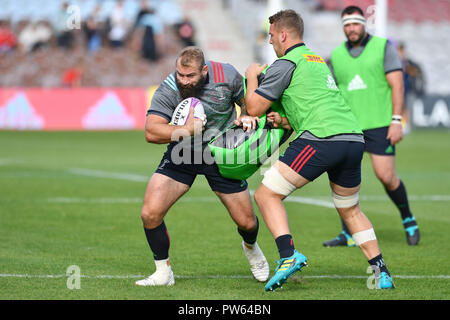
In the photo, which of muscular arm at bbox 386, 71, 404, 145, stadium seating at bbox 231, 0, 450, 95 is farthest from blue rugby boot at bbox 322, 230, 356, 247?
stadium seating at bbox 231, 0, 450, 95

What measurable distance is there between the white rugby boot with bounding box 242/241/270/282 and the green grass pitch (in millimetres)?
96

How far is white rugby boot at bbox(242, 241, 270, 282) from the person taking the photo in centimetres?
696

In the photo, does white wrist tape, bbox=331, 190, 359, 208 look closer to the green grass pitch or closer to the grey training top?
the green grass pitch

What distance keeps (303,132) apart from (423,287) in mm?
1602

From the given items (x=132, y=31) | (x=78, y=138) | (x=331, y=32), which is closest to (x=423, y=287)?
(x=78, y=138)

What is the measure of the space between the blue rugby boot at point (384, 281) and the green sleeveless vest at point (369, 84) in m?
2.80

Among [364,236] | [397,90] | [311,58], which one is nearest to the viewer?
[311,58]

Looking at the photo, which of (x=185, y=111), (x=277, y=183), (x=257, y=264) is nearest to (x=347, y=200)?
(x=277, y=183)

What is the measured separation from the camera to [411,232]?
9.09 meters

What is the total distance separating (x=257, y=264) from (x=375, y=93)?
9.49 ft

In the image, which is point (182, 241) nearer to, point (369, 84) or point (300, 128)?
point (369, 84)

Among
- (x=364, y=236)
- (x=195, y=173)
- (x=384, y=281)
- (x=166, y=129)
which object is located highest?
(x=166, y=129)

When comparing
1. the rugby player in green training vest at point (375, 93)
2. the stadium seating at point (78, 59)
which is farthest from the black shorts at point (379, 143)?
the stadium seating at point (78, 59)

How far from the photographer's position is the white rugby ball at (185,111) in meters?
6.54
